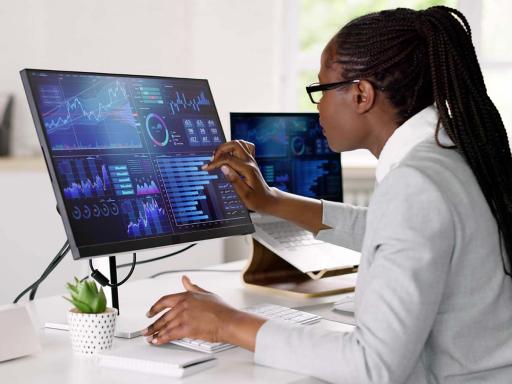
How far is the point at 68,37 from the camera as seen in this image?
3.92 metres

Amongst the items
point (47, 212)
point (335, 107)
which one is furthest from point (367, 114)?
point (47, 212)

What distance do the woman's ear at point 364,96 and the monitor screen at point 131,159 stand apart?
40 cm

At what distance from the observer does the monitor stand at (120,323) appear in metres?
1.37

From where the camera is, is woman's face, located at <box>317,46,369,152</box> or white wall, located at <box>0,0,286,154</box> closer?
woman's face, located at <box>317,46,369,152</box>

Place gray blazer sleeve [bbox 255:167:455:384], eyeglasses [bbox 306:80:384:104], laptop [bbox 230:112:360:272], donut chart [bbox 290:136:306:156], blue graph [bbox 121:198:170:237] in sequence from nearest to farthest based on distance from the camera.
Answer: gray blazer sleeve [bbox 255:167:455:384], eyeglasses [bbox 306:80:384:104], blue graph [bbox 121:198:170:237], laptop [bbox 230:112:360:272], donut chart [bbox 290:136:306:156]

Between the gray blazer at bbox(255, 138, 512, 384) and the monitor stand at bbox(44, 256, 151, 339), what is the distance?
0.94 ft

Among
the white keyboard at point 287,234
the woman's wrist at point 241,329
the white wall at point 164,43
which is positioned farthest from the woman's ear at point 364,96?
the white wall at point 164,43

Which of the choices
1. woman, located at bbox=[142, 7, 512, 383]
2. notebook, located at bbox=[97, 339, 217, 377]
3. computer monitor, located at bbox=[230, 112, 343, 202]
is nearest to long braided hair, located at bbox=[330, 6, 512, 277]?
woman, located at bbox=[142, 7, 512, 383]

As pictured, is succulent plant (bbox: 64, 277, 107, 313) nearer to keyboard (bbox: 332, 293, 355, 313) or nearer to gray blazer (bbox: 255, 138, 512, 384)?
gray blazer (bbox: 255, 138, 512, 384)

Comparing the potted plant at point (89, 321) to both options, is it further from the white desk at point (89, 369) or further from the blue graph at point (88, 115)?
the blue graph at point (88, 115)

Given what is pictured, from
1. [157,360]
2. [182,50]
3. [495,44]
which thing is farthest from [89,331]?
[495,44]

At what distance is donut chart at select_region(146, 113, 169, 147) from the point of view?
4.88 ft

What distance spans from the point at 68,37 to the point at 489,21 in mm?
2080

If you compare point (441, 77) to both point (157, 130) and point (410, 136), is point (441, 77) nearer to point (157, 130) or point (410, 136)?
point (410, 136)
